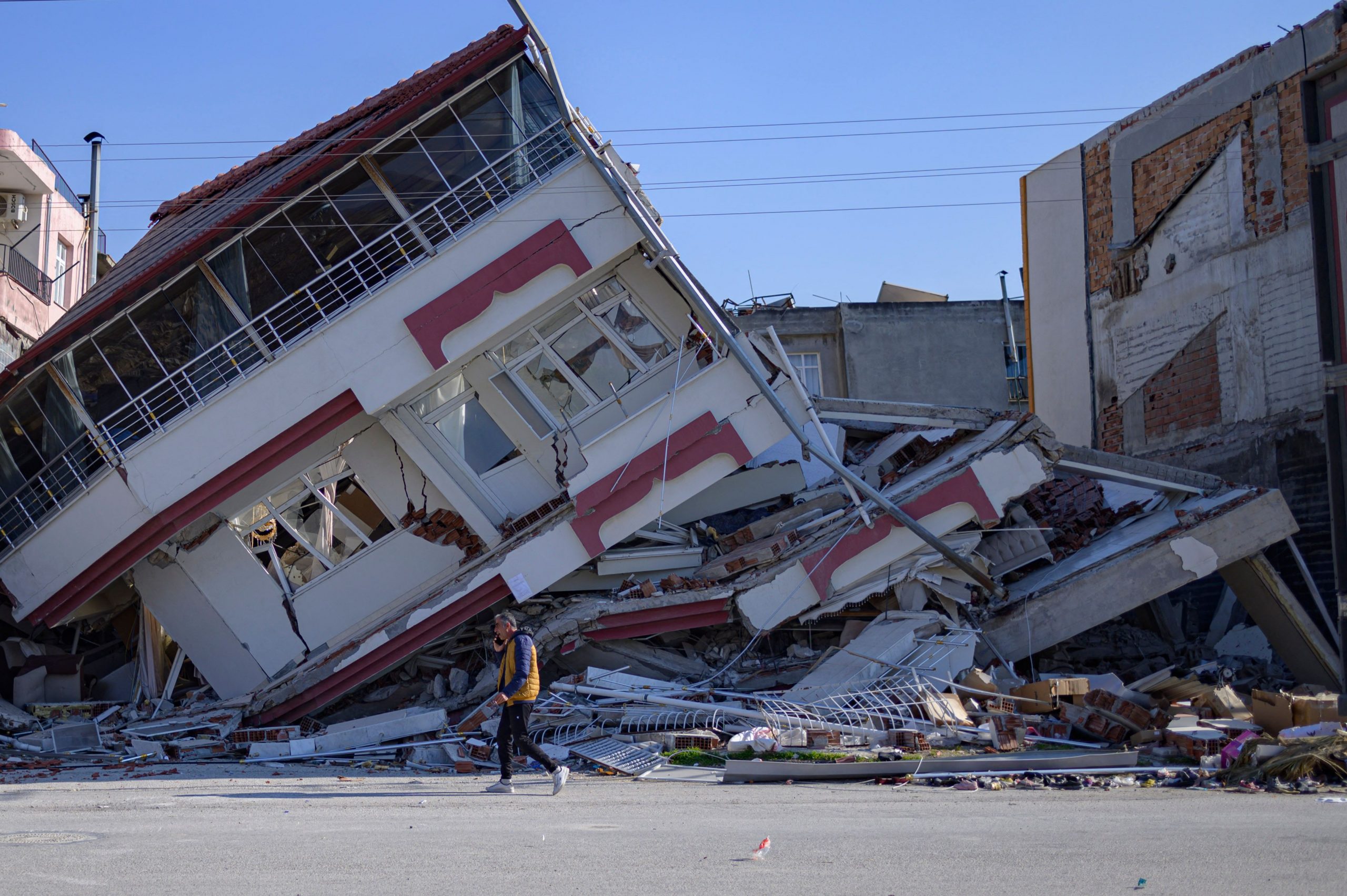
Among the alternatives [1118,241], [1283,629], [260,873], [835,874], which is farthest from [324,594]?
[1118,241]

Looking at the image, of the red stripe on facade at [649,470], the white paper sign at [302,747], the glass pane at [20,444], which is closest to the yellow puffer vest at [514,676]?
the white paper sign at [302,747]

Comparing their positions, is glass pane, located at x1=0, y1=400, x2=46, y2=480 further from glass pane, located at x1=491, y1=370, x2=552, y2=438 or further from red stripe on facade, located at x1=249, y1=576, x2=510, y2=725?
glass pane, located at x1=491, y1=370, x2=552, y2=438

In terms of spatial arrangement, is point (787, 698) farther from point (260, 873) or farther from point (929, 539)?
point (260, 873)

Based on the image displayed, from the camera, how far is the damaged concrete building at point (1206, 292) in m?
16.2

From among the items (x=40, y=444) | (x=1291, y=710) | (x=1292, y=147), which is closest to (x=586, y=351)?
(x=40, y=444)

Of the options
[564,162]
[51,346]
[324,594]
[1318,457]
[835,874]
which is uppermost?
[564,162]

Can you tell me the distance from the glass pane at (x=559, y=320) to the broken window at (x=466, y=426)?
3.89 ft

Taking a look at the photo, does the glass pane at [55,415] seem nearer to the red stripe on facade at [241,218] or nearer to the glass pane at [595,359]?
the red stripe on facade at [241,218]

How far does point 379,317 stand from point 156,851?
839 centimetres

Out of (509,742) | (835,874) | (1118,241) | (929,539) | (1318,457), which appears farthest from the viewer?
(1118,241)

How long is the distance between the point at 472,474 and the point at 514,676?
572 cm

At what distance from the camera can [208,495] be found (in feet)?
45.8

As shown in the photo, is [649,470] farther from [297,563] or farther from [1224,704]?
[1224,704]

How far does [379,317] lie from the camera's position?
46.1 feet
